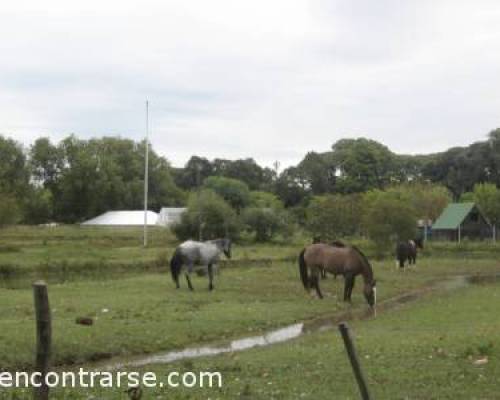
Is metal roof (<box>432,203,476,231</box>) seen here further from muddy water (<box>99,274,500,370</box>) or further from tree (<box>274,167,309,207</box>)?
muddy water (<box>99,274,500,370</box>)

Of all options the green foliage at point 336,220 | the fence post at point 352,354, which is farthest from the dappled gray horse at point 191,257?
the green foliage at point 336,220

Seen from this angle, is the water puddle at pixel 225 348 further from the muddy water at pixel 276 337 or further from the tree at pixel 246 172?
the tree at pixel 246 172

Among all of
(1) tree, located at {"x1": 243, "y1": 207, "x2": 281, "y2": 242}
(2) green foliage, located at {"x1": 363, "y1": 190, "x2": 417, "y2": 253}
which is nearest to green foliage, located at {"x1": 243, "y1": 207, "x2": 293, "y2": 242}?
(1) tree, located at {"x1": 243, "y1": 207, "x2": 281, "y2": 242}

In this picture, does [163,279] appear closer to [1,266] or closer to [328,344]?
[1,266]

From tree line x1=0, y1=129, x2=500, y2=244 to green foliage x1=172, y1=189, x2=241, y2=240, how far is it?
17.6m

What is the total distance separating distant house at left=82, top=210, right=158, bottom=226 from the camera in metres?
97.3

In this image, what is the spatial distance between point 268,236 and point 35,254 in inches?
1109

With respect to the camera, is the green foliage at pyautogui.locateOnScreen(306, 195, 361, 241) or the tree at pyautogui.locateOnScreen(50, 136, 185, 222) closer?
the green foliage at pyautogui.locateOnScreen(306, 195, 361, 241)

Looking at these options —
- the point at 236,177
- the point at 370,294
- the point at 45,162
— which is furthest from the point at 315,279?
the point at 236,177

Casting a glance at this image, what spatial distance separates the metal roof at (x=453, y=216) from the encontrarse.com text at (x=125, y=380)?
243 feet

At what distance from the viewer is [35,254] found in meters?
45.9

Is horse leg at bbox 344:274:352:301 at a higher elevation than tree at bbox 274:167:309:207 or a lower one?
lower

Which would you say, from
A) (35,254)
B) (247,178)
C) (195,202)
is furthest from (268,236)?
(247,178)

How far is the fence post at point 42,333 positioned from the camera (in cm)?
753
